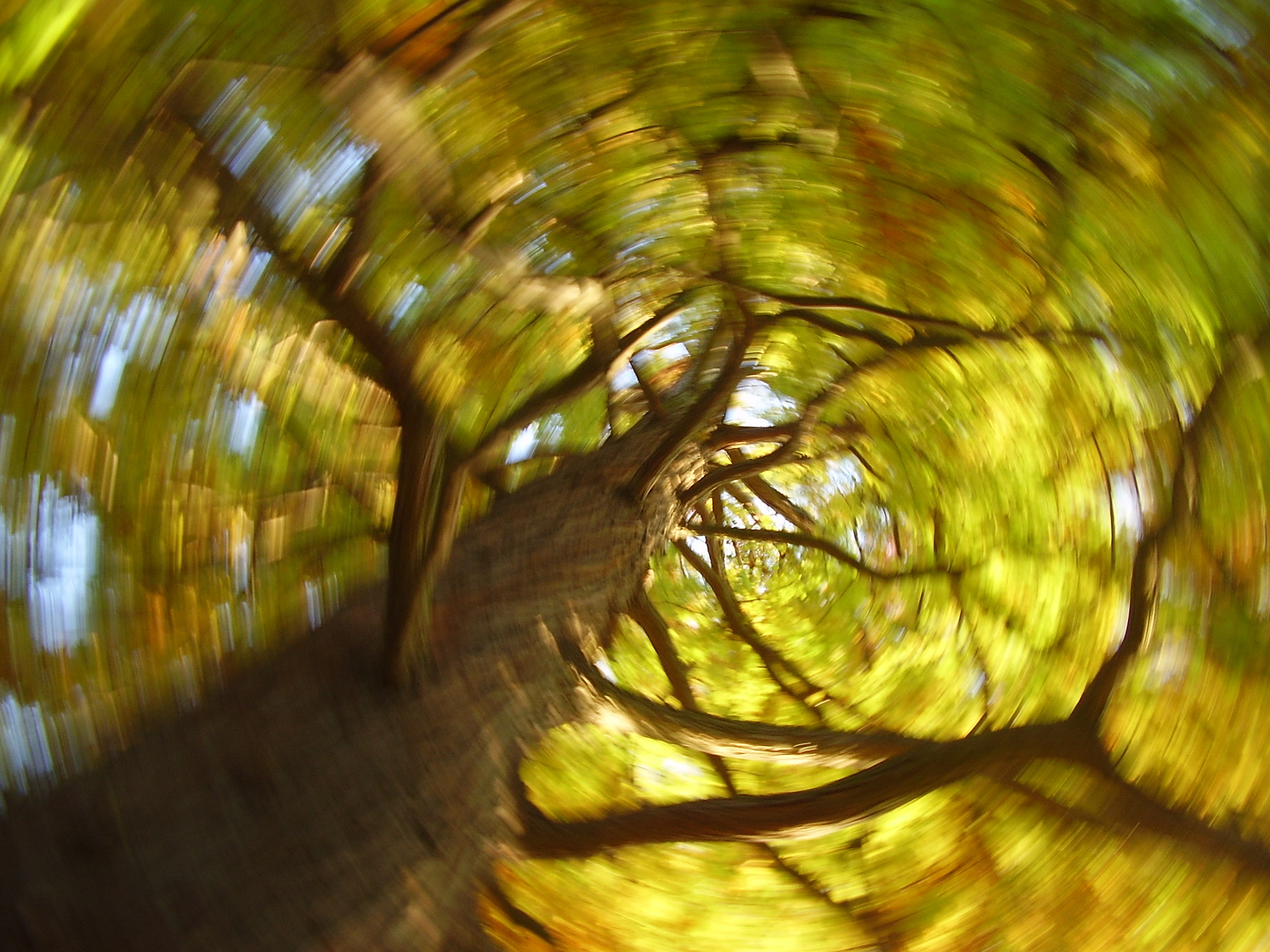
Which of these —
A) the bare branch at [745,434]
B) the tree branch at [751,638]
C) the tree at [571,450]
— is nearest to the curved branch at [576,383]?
the tree at [571,450]

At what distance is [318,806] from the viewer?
0.37 m

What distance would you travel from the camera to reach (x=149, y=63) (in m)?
0.42

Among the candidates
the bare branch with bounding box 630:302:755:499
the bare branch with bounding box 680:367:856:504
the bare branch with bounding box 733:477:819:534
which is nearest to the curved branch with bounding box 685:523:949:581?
the bare branch with bounding box 733:477:819:534

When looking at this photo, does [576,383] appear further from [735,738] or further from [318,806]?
[318,806]

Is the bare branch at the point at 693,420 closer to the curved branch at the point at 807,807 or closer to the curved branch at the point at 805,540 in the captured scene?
the curved branch at the point at 807,807

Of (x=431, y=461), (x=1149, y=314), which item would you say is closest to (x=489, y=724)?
(x=431, y=461)

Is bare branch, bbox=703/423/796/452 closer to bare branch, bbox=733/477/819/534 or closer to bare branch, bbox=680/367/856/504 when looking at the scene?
bare branch, bbox=680/367/856/504

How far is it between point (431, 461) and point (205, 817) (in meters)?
0.24

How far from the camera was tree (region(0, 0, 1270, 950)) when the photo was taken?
0.41 meters

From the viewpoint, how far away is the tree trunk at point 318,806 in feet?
0.98

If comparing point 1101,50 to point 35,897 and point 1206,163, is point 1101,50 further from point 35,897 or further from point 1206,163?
point 35,897

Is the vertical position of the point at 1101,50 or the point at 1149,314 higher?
the point at 1101,50

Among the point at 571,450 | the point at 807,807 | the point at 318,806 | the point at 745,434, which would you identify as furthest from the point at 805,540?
the point at 318,806

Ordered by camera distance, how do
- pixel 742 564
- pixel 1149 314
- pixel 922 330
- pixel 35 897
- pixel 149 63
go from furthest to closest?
pixel 742 564 → pixel 922 330 → pixel 1149 314 → pixel 149 63 → pixel 35 897
